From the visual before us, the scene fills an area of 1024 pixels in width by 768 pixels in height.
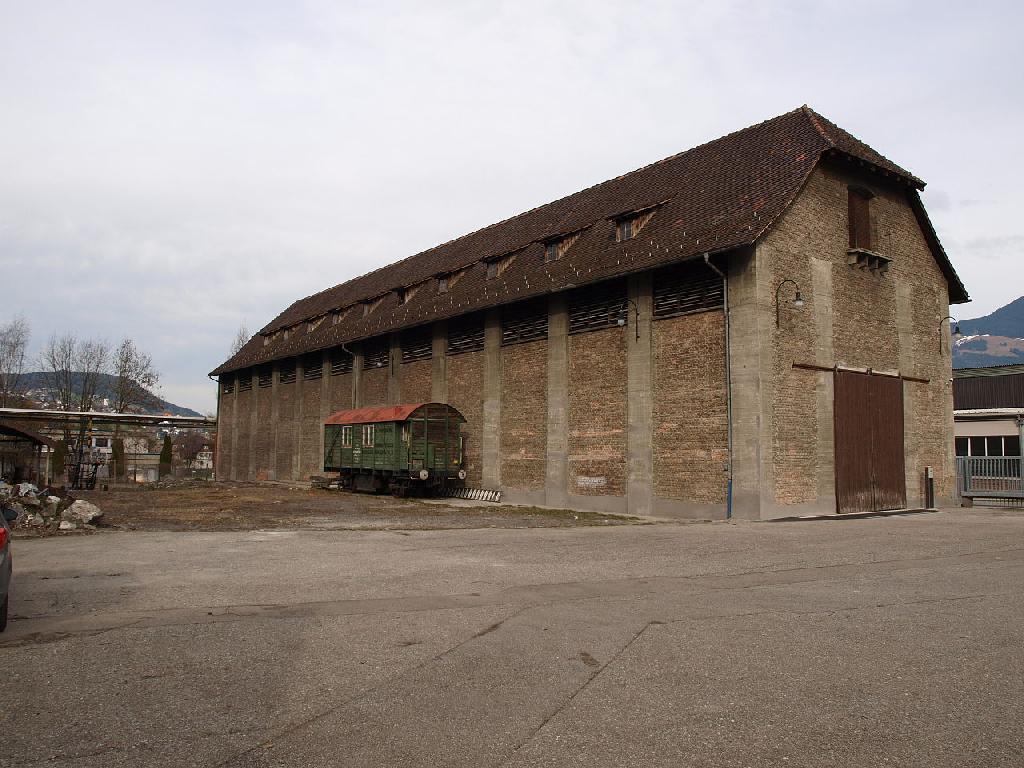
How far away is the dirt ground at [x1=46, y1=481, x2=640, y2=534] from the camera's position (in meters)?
17.2

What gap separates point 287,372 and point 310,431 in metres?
4.69

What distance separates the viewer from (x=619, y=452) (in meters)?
22.2

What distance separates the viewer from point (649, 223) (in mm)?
24172

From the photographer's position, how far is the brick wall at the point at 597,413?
22266 millimetres

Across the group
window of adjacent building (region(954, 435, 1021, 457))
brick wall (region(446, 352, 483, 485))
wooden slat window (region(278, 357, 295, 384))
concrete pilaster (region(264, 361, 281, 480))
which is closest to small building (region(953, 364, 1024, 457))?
window of adjacent building (region(954, 435, 1021, 457))

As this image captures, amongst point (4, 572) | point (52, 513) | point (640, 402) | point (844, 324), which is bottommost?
point (52, 513)

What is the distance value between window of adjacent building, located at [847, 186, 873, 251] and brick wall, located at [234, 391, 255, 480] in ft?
110

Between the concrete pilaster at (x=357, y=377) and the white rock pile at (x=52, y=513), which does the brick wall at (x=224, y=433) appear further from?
the white rock pile at (x=52, y=513)

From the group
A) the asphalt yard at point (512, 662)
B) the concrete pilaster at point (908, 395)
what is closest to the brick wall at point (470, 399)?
the concrete pilaster at point (908, 395)

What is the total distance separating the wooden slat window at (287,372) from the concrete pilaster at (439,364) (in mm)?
13063

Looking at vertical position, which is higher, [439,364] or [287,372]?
[287,372]

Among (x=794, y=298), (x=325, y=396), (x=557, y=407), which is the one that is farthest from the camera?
(x=325, y=396)

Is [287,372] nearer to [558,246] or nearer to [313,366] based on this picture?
[313,366]

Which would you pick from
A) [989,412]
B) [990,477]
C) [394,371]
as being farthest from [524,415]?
[989,412]
